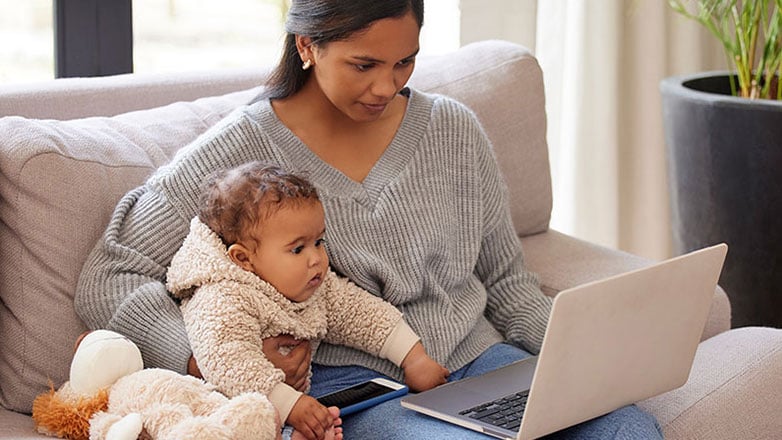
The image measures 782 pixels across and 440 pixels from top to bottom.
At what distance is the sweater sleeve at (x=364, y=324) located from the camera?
171 centimetres

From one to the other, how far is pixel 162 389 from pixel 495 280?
0.70 m

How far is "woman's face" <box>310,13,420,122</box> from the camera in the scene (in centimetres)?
171

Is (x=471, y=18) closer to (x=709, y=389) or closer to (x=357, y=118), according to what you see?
(x=357, y=118)

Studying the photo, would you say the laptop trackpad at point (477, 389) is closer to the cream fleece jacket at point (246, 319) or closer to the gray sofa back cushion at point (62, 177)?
the cream fleece jacket at point (246, 319)

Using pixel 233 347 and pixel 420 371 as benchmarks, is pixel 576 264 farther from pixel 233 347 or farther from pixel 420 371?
pixel 233 347

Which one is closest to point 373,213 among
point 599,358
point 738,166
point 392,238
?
point 392,238

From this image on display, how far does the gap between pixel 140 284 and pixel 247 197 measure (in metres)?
0.21

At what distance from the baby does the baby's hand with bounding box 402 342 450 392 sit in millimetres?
157

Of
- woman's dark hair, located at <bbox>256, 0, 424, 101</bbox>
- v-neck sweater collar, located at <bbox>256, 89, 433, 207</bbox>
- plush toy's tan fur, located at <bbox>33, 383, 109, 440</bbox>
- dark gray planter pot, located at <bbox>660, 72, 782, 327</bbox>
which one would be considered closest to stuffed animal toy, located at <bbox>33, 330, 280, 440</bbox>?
plush toy's tan fur, located at <bbox>33, 383, 109, 440</bbox>

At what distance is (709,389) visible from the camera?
176cm

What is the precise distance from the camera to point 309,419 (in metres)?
1.51

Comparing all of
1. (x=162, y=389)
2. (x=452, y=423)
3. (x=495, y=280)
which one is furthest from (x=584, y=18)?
(x=162, y=389)

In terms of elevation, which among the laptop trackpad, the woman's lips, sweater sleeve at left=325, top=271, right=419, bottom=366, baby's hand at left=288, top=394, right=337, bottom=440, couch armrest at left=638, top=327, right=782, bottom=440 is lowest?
couch armrest at left=638, top=327, right=782, bottom=440

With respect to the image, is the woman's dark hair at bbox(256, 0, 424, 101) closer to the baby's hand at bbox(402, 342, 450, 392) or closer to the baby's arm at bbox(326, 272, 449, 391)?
the baby's arm at bbox(326, 272, 449, 391)
